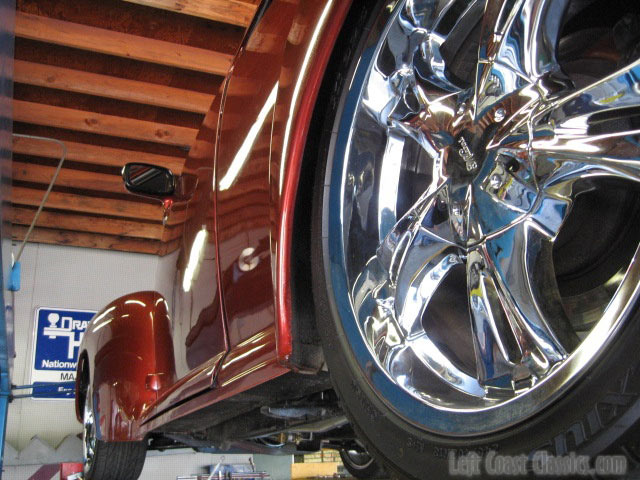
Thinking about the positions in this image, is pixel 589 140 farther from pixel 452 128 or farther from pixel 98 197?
pixel 98 197

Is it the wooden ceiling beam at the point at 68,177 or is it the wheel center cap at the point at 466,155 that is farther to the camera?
the wooden ceiling beam at the point at 68,177

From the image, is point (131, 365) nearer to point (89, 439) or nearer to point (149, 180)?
point (149, 180)

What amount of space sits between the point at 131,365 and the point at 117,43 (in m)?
3.27

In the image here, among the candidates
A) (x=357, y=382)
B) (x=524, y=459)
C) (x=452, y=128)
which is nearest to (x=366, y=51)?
(x=452, y=128)

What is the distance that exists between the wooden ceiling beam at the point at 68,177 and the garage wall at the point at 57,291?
1.71 meters

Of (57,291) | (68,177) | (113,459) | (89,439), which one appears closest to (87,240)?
(57,291)

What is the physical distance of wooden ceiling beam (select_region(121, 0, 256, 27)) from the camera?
442 cm

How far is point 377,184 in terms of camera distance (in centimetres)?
121

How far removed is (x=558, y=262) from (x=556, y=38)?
14.8 inches

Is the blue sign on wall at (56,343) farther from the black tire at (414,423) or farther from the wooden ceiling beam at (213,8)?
the black tire at (414,423)

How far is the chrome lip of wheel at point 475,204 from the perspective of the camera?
2.87 ft

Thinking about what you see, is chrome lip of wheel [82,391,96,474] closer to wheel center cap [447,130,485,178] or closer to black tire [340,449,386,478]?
black tire [340,449,386,478]

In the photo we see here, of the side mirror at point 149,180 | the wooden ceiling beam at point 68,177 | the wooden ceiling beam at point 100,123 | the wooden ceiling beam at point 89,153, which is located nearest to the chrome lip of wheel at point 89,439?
the side mirror at point 149,180

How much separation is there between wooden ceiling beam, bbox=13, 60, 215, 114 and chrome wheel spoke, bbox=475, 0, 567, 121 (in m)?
4.66
